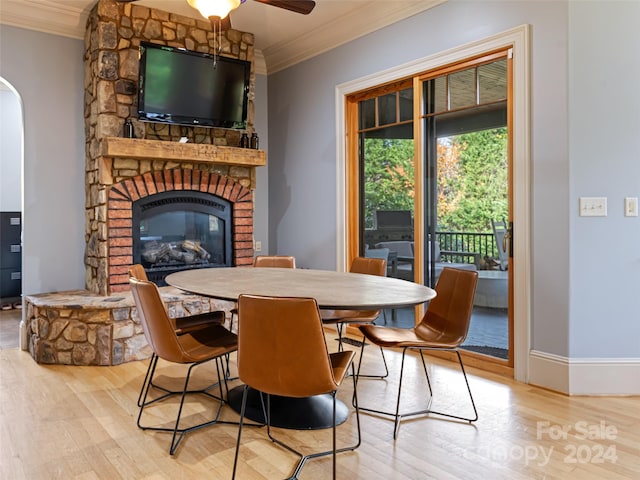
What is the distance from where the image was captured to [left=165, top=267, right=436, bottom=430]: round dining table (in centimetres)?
220

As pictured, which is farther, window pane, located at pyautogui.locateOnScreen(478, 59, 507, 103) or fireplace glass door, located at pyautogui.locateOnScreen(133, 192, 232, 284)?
fireplace glass door, located at pyautogui.locateOnScreen(133, 192, 232, 284)

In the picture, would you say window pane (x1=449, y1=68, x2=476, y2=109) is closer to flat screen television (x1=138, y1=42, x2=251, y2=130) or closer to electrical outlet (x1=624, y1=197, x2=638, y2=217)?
electrical outlet (x1=624, y1=197, x2=638, y2=217)

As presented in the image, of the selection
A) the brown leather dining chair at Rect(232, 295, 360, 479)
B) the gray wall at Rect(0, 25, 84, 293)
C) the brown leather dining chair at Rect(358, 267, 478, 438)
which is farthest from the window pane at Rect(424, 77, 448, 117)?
the gray wall at Rect(0, 25, 84, 293)

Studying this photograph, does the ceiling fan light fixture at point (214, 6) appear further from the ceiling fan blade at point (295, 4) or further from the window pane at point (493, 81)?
the window pane at point (493, 81)

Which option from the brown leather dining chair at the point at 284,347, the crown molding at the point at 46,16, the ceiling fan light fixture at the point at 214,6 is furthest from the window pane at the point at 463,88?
the crown molding at the point at 46,16

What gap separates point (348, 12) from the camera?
168 inches

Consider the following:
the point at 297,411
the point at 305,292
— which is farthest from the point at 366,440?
the point at 305,292

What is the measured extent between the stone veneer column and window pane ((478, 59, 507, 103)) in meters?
2.36

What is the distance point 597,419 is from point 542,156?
1.55m

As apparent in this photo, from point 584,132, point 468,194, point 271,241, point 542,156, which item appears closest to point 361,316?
point 468,194

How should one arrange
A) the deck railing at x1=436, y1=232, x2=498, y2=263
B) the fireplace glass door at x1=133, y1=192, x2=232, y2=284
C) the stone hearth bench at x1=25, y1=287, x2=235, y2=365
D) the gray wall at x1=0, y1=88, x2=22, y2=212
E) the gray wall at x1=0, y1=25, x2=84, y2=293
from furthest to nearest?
the gray wall at x1=0, y1=88, x2=22, y2=212 → the fireplace glass door at x1=133, y1=192, x2=232, y2=284 → the gray wall at x1=0, y1=25, x2=84, y2=293 → the stone hearth bench at x1=25, y1=287, x2=235, y2=365 → the deck railing at x1=436, y1=232, x2=498, y2=263

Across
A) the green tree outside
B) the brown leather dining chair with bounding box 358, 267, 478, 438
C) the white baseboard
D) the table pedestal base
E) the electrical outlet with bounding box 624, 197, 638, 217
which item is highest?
the green tree outside

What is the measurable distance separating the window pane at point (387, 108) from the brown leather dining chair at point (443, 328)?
184 centimetres

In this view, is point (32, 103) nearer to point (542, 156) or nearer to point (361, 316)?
point (361, 316)
